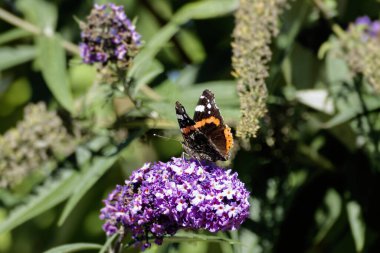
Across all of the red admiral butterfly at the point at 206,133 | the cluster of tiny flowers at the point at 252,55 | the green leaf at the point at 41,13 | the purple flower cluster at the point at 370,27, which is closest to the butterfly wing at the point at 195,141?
the red admiral butterfly at the point at 206,133

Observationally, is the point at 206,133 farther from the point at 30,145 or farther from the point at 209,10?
the point at 209,10

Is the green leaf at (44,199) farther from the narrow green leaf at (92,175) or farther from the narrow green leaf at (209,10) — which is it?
the narrow green leaf at (209,10)

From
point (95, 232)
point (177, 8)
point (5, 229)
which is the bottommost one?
point (5, 229)

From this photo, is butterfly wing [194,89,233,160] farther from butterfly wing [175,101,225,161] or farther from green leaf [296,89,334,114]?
green leaf [296,89,334,114]

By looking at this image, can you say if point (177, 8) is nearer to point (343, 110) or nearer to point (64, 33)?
point (64, 33)

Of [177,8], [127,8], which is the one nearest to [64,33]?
[127,8]

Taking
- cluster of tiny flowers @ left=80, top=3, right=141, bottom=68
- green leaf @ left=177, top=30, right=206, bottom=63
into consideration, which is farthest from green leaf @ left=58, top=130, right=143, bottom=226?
green leaf @ left=177, top=30, right=206, bottom=63
